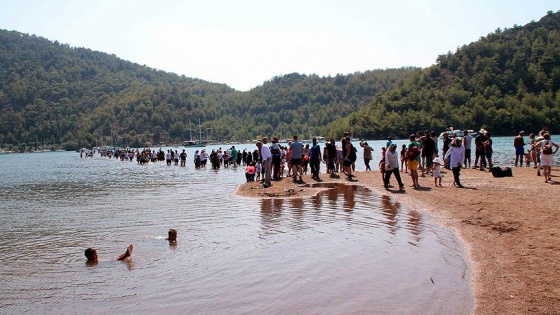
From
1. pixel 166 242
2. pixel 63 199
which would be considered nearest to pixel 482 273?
pixel 166 242

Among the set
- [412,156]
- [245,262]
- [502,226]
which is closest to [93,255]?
[245,262]

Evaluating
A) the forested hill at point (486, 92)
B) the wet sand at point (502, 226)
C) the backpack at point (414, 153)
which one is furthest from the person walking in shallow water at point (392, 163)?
the forested hill at point (486, 92)

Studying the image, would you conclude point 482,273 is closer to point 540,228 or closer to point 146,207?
point 540,228

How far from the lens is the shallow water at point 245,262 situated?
6.75m

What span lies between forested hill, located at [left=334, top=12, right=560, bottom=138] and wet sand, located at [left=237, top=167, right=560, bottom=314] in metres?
108

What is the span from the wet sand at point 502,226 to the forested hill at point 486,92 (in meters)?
108

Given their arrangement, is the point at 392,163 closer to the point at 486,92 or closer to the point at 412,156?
the point at 412,156

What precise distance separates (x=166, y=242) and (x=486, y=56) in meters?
143

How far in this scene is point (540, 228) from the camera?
31.6 feet

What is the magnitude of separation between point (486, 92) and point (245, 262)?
133 metres

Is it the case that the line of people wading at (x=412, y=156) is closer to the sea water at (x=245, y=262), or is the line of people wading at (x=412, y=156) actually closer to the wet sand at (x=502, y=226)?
the wet sand at (x=502, y=226)

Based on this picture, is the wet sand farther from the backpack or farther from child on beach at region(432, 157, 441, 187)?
the backpack

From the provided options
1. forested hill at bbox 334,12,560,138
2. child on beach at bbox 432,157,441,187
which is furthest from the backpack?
forested hill at bbox 334,12,560,138

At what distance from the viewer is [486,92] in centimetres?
12825
